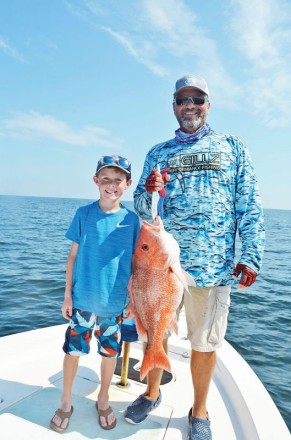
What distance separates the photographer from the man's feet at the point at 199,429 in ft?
9.53

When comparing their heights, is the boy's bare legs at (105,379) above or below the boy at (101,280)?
below

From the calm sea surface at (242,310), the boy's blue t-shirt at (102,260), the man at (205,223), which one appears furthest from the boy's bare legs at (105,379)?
the calm sea surface at (242,310)

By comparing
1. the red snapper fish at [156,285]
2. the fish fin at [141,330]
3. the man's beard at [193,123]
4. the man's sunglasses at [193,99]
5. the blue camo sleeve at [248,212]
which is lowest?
the fish fin at [141,330]

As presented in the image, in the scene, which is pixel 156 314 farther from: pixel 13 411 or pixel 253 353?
pixel 253 353

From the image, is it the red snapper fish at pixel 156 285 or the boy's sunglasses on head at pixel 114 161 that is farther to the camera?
the boy's sunglasses on head at pixel 114 161

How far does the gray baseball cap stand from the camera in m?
3.17

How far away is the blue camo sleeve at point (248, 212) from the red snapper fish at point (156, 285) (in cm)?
66

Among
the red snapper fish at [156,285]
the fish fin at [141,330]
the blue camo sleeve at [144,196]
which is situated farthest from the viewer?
the blue camo sleeve at [144,196]

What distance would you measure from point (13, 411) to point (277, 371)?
5311mm

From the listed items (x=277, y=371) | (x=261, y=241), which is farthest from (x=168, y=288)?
(x=277, y=371)

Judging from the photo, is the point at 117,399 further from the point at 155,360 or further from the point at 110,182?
the point at 110,182

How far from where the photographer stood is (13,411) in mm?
3020

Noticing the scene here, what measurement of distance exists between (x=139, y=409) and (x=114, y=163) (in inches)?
90.0

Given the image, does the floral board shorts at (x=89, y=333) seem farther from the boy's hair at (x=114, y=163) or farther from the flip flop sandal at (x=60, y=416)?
the boy's hair at (x=114, y=163)
